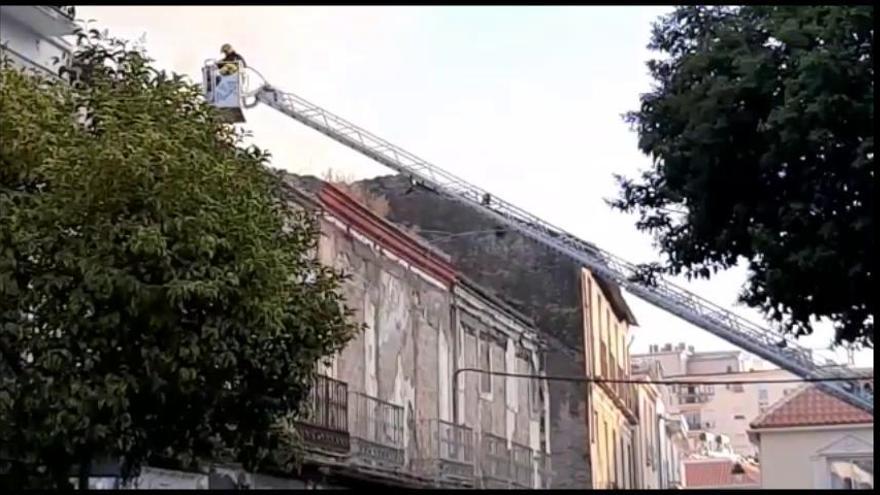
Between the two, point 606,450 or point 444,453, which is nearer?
point 444,453

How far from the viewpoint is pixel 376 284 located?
20.2 metres

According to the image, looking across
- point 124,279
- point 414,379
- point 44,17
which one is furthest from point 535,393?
point 124,279

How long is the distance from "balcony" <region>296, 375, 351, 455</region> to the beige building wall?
11021mm

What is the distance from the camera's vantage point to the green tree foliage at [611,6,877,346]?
8938mm

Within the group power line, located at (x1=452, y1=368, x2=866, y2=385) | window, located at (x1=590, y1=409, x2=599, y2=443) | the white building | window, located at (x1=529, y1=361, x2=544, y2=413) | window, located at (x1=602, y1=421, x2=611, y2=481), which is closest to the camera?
the white building

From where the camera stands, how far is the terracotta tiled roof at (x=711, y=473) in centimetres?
4562

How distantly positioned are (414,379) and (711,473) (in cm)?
3048

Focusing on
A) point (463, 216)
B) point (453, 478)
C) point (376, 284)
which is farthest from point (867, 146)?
point (463, 216)

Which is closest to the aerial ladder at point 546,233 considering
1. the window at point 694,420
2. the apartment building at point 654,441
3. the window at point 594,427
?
the window at point 594,427

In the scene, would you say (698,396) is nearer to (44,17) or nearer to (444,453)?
(444,453)

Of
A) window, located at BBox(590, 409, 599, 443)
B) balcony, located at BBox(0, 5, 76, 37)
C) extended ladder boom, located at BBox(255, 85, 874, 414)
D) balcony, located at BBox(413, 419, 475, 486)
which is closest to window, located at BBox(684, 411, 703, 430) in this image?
window, located at BBox(590, 409, 599, 443)

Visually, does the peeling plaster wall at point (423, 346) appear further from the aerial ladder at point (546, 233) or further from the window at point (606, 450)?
the window at point (606, 450)

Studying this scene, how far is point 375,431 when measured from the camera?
Answer: 18953 millimetres

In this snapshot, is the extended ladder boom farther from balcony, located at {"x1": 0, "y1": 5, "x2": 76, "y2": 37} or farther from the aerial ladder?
balcony, located at {"x1": 0, "y1": 5, "x2": 76, "y2": 37}
